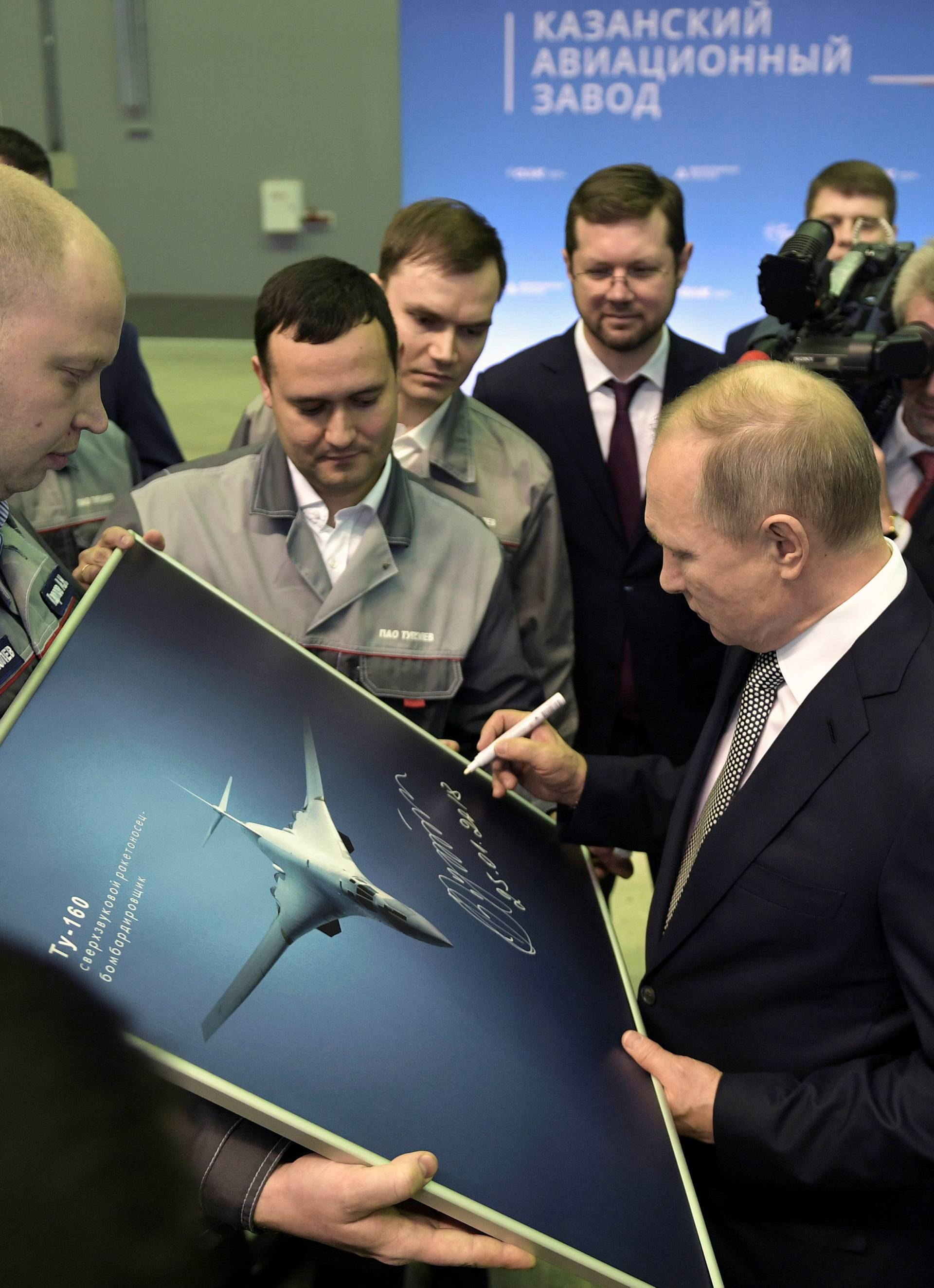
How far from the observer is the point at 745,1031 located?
124cm

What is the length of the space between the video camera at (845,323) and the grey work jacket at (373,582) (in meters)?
0.66

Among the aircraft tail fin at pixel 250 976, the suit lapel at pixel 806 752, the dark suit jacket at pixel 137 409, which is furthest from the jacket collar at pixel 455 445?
the aircraft tail fin at pixel 250 976

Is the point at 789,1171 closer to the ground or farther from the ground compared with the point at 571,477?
closer to the ground

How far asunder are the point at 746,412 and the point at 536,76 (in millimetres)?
3423

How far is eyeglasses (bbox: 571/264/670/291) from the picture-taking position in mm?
2391

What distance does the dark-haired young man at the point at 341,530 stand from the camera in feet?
5.43

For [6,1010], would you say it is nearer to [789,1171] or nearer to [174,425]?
[789,1171]

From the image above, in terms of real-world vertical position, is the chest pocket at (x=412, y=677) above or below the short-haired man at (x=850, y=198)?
below

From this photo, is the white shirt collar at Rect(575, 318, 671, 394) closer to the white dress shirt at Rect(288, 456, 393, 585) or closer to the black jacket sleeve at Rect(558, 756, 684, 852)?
the white dress shirt at Rect(288, 456, 393, 585)

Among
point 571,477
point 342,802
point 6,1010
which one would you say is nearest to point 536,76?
point 571,477

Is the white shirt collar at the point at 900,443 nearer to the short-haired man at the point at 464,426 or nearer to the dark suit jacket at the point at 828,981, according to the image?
the short-haired man at the point at 464,426

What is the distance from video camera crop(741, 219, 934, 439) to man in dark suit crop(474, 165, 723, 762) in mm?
297

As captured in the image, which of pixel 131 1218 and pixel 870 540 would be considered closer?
pixel 131 1218

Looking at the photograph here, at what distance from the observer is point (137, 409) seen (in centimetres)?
259
